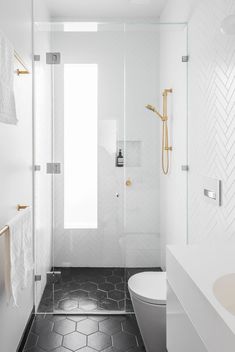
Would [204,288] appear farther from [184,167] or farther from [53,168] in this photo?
[53,168]

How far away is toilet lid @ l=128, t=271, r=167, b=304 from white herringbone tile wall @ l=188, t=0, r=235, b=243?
1.31 ft

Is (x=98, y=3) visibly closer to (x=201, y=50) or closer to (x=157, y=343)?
(x=201, y=50)

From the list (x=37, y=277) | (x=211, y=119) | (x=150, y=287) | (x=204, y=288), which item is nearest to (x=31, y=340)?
(x=37, y=277)

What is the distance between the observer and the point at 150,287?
2.33 m

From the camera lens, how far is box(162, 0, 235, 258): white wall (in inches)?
72.1

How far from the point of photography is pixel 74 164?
9.16 ft

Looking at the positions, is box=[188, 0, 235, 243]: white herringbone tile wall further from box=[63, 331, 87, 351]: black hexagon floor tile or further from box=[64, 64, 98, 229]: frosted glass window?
box=[63, 331, 87, 351]: black hexagon floor tile

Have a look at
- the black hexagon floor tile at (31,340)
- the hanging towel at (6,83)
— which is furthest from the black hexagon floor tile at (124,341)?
the hanging towel at (6,83)

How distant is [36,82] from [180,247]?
1.88 metres

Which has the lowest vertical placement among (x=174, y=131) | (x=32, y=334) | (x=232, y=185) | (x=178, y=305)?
(x=32, y=334)

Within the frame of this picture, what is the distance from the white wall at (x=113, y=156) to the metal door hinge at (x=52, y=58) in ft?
0.14

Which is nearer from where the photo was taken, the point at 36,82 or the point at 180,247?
the point at 180,247

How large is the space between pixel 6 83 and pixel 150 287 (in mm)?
1589

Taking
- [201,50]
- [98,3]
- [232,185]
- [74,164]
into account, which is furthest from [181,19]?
[232,185]
